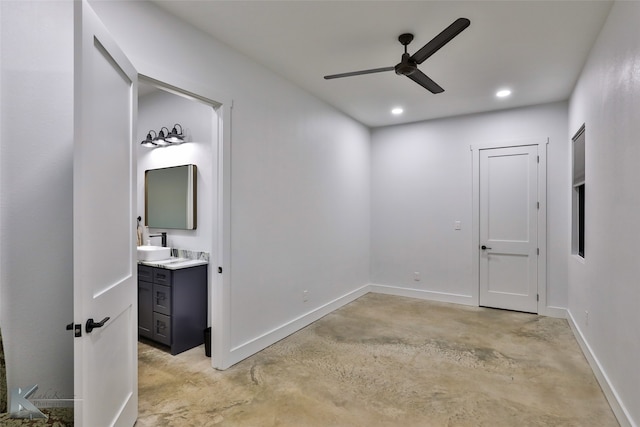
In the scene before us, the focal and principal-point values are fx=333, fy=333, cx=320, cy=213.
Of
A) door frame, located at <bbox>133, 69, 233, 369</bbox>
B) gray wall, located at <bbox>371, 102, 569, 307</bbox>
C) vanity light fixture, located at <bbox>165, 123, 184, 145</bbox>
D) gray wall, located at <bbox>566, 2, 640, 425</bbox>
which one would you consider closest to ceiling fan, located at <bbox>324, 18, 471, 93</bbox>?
gray wall, located at <bbox>566, 2, 640, 425</bbox>

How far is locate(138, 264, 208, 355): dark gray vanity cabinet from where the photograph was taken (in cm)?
319

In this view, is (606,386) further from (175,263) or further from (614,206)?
A: (175,263)

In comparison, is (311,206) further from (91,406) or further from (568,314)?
(568,314)

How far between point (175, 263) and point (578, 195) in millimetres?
4511

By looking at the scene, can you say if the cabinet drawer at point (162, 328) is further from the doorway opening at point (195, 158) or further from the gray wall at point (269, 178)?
the gray wall at point (269, 178)

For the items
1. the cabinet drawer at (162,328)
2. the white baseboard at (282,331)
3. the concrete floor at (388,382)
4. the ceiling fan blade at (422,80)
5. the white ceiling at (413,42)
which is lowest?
the concrete floor at (388,382)

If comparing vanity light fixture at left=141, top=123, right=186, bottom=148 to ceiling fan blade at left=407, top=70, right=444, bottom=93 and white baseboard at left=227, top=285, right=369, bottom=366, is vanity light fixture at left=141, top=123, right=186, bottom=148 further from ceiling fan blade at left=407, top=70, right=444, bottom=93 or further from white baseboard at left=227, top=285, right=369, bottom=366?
ceiling fan blade at left=407, top=70, right=444, bottom=93

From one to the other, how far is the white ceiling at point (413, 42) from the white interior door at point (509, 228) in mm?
934

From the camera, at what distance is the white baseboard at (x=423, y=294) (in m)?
4.88

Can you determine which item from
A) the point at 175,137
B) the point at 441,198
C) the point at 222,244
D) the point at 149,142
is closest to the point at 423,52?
the point at 222,244

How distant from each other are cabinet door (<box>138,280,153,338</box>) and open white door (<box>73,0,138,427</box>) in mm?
1371

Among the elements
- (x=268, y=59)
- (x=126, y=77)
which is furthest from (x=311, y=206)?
(x=126, y=77)

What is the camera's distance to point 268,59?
10.4ft

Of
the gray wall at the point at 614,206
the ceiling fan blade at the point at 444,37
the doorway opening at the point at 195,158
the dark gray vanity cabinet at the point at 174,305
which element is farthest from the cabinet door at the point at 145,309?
the gray wall at the point at 614,206
